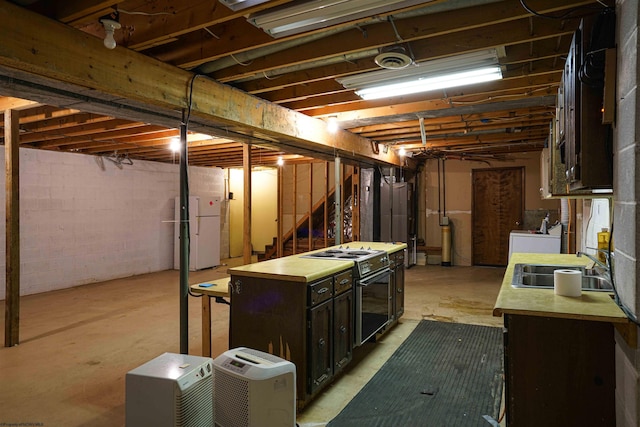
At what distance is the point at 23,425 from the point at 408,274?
6.20 metres

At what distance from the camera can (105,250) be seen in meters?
7.13

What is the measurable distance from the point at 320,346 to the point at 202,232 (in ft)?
19.3

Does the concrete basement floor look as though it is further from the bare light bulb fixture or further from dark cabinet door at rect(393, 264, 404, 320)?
the bare light bulb fixture

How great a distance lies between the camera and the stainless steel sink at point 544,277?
7.79ft

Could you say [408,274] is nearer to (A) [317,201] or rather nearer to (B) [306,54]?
(A) [317,201]

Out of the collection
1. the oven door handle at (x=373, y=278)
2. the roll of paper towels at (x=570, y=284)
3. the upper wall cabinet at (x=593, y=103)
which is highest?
the upper wall cabinet at (x=593, y=103)

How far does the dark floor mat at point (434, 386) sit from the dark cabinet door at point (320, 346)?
25 cm

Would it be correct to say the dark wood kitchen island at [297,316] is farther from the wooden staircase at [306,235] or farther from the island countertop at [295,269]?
the wooden staircase at [306,235]

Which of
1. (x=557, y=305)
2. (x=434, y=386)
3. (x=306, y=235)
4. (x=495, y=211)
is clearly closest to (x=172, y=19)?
(x=557, y=305)

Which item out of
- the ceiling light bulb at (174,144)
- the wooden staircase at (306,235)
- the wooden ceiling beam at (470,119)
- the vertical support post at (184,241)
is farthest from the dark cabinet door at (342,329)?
the wooden staircase at (306,235)

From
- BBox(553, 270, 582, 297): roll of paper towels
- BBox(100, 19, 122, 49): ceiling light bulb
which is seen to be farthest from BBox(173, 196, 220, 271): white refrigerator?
BBox(553, 270, 582, 297): roll of paper towels

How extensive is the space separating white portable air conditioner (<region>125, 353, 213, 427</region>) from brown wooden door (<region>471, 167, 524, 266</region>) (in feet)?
24.8

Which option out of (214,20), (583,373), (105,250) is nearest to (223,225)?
(105,250)

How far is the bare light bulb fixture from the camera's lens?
218 centimetres
